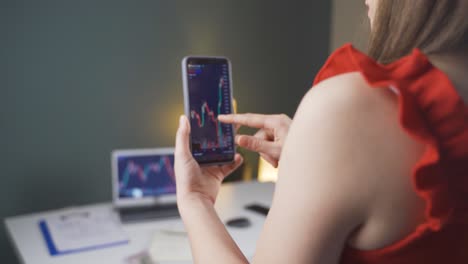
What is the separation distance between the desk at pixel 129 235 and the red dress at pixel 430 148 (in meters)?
0.92

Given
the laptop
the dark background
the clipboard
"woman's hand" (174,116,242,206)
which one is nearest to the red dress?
"woman's hand" (174,116,242,206)

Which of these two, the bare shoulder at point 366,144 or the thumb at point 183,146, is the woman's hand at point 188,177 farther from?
the bare shoulder at point 366,144

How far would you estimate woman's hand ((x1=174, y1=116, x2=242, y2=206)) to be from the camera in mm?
716

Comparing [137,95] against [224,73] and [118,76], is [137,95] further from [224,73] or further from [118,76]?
[224,73]

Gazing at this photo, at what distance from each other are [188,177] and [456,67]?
45 centimetres

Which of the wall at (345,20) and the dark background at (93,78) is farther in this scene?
the wall at (345,20)

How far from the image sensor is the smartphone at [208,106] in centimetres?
98

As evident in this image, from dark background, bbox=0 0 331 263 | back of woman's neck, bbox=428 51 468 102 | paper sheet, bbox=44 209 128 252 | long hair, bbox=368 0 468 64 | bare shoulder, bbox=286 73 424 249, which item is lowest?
paper sheet, bbox=44 209 128 252

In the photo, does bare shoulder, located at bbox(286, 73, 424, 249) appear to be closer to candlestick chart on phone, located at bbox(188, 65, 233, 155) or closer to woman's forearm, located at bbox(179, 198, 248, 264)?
woman's forearm, located at bbox(179, 198, 248, 264)

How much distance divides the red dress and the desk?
917 millimetres

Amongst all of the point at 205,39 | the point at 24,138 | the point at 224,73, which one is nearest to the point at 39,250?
the point at 24,138

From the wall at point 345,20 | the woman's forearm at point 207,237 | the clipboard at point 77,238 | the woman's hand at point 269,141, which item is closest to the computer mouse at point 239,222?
the clipboard at point 77,238

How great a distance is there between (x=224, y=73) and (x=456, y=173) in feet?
2.38

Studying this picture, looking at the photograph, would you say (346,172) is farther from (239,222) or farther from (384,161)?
(239,222)
